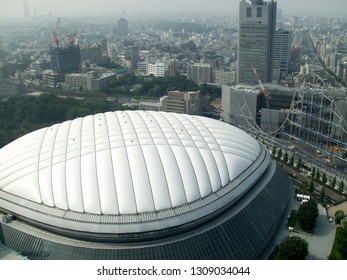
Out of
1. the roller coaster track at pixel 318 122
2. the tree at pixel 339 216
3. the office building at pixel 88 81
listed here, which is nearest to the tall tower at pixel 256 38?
the office building at pixel 88 81

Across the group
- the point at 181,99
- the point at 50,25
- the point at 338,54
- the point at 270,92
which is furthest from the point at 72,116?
the point at 50,25

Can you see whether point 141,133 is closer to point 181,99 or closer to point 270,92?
point 270,92

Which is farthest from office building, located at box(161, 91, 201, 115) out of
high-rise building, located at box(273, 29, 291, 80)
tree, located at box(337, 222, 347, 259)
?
high-rise building, located at box(273, 29, 291, 80)

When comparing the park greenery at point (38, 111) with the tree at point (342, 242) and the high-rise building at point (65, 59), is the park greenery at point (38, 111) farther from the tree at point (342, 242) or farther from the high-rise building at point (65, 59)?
the tree at point (342, 242)

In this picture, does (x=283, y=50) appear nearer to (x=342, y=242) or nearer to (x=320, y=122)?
(x=320, y=122)

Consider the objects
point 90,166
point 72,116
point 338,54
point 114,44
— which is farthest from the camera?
point 114,44

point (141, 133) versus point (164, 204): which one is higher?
point (141, 133)
